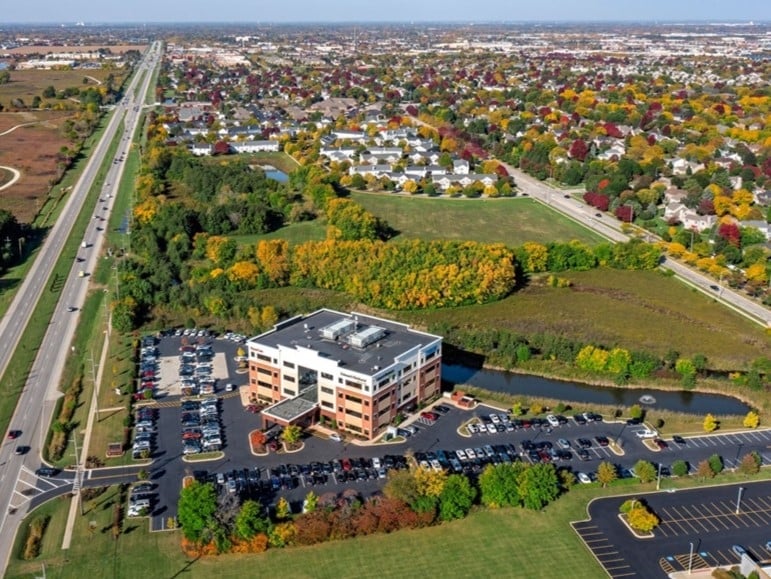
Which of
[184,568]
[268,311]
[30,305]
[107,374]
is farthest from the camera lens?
[30,305]

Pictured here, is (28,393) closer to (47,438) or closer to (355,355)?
(47,438)

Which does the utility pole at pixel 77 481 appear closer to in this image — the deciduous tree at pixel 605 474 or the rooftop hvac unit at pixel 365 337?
the rooftop hvac unit at pixel 365 337

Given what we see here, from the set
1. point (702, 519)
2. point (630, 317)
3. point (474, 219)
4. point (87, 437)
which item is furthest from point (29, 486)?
point (474, 219)

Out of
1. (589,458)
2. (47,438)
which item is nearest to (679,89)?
(589,458)

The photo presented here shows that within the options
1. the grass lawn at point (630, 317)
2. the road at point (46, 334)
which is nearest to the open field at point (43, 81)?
the road at point (46, 334)

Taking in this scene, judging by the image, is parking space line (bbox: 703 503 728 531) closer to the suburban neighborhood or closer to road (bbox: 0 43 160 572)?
the suburban neighborhood

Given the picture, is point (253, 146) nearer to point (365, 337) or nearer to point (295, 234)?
point (295, 234)
